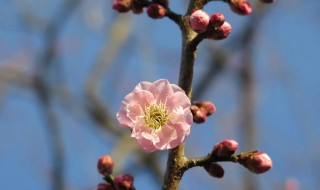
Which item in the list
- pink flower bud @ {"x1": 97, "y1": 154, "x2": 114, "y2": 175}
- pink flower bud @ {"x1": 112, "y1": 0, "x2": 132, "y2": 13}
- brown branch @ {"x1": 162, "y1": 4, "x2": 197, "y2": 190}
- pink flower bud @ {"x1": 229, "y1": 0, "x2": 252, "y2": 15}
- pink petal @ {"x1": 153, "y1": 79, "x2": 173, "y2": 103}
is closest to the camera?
brown branch @ {"x1": 162, "y1": 4, "x2": 197, "y2": 190}

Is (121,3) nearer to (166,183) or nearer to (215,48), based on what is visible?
(166,183)

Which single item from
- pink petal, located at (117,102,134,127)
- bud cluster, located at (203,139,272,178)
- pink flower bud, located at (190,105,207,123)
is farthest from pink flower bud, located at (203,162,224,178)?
pink petal, located at (117,102,134,127)

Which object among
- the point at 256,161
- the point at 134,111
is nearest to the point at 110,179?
the point at 134,111

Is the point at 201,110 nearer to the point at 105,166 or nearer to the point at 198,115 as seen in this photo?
the point at 198,115

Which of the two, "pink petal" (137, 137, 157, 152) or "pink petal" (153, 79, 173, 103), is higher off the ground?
"pink petal" (153, 79, 173, 103)

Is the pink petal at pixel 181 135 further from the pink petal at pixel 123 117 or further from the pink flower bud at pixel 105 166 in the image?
the pink flower bud at pixel 105 166

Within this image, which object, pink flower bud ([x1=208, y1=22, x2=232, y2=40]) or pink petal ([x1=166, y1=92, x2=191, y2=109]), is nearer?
pink petal ([x1=166, y1=92, x2=191, y2=109])

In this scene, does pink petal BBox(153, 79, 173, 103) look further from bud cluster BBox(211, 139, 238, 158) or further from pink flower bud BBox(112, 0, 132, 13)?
pink flower bud BBox(112, 0, 132, 13)

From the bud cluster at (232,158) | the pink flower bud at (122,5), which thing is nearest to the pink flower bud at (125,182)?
the bud cluster at (232,158)
